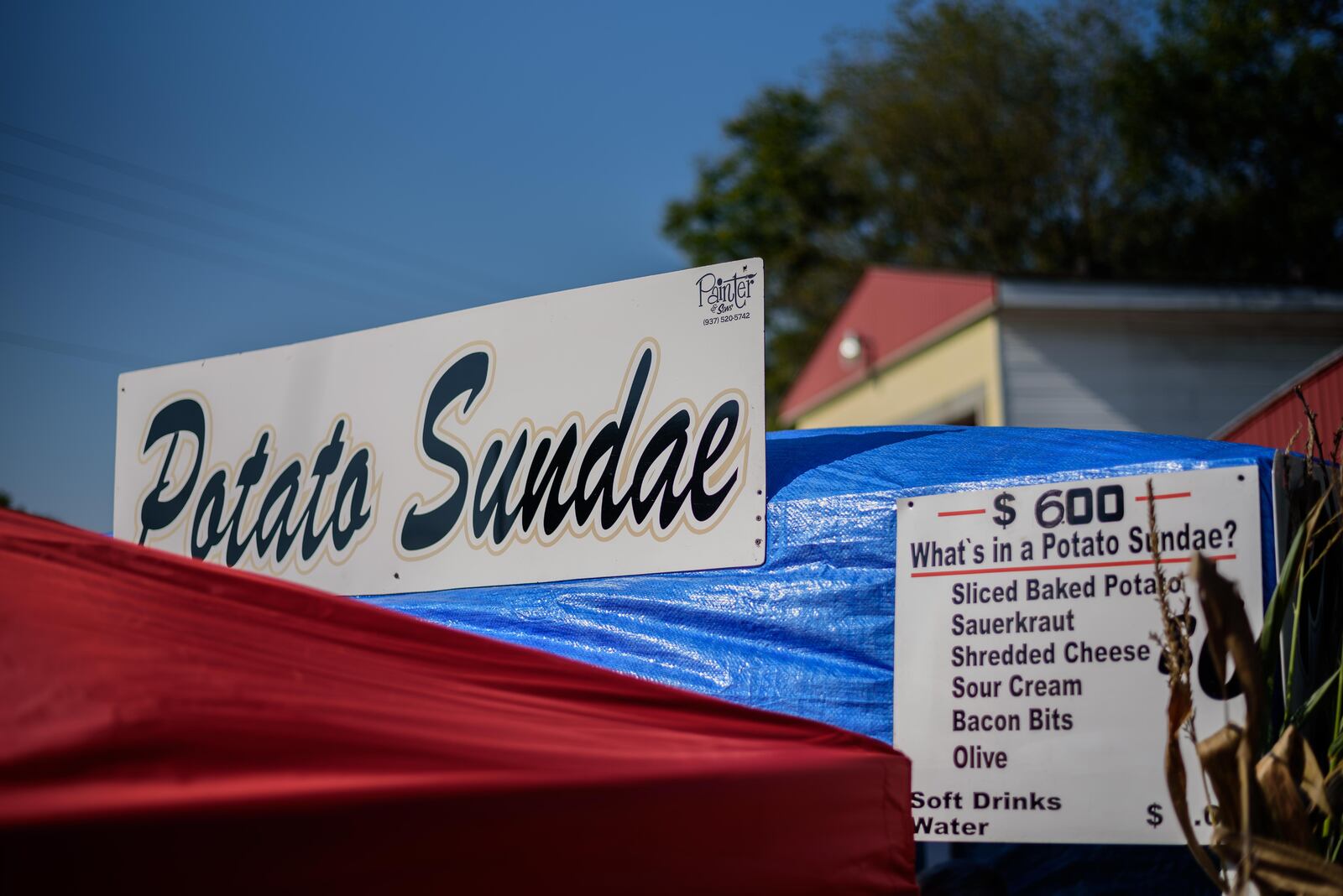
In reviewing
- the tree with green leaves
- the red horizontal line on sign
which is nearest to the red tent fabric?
the red horizontal line on sign

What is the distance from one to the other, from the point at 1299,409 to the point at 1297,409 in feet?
0.17

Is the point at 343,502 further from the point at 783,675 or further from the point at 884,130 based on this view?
the point at 884,130

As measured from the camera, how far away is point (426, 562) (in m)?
4.27

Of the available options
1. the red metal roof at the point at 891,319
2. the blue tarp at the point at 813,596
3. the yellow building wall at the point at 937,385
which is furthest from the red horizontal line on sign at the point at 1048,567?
the red metal roof at the point at 891,319

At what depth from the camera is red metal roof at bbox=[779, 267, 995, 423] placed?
15.3 metres

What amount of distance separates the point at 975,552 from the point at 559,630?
1348 mm

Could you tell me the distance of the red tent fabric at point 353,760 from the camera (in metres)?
1.44

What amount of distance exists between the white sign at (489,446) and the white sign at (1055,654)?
616 millimetres

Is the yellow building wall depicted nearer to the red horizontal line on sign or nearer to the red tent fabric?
the red horizontal line on sign

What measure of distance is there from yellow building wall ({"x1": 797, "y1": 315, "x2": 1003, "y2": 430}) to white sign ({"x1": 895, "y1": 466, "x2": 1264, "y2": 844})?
960 cm

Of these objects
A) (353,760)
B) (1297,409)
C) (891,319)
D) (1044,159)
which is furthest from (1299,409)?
(1044,159)

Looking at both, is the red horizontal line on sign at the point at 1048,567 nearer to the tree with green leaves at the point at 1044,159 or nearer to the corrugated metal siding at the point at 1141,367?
the corrugated metal siding at the point at 1141,367

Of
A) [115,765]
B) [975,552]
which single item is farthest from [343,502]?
[115,765]

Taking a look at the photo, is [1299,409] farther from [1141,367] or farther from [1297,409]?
[1141,367]
